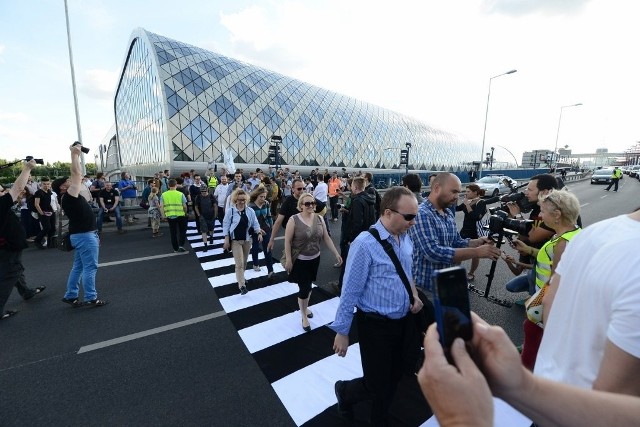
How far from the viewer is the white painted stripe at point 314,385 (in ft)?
9.09

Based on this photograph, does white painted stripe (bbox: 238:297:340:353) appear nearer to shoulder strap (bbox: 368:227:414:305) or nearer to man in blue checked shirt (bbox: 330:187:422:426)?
man in blue checked shirt (bbox: 330:187:422:426)

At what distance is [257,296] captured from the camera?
5293mm

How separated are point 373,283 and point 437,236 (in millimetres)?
1038

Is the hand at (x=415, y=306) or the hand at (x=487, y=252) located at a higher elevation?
the hand at (x=487, y=252)

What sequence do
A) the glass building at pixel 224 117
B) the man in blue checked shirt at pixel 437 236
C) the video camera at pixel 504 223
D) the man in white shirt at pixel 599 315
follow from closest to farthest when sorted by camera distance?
the man in white shirt at pixel 599 315 < the man in blue checked shirt at pixel 437 236 < the video camera at pixel 504 223 < the glass building at pixel 224 117

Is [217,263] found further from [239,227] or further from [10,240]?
[10,240]

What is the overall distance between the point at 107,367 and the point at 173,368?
31.0 inches

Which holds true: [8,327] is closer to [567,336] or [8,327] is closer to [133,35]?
[567,336]

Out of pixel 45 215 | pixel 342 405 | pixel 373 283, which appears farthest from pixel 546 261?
pixel 45 215

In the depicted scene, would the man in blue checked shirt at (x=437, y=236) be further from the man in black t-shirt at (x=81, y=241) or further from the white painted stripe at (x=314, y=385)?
the man in black t-shirt at (x=81, y=241)

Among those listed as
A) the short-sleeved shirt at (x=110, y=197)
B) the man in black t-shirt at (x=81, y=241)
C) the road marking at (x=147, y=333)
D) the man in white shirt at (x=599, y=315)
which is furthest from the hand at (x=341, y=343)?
the short-sleeved shirt at (x=110, y=197)

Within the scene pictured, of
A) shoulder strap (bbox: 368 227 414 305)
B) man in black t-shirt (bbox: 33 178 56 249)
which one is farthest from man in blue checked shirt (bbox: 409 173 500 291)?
man in black t-shirt (bbox: 33 178 56 249)

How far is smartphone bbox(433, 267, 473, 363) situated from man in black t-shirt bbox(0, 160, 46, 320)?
586 centimetres

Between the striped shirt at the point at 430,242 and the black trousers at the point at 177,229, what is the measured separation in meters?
6.75
